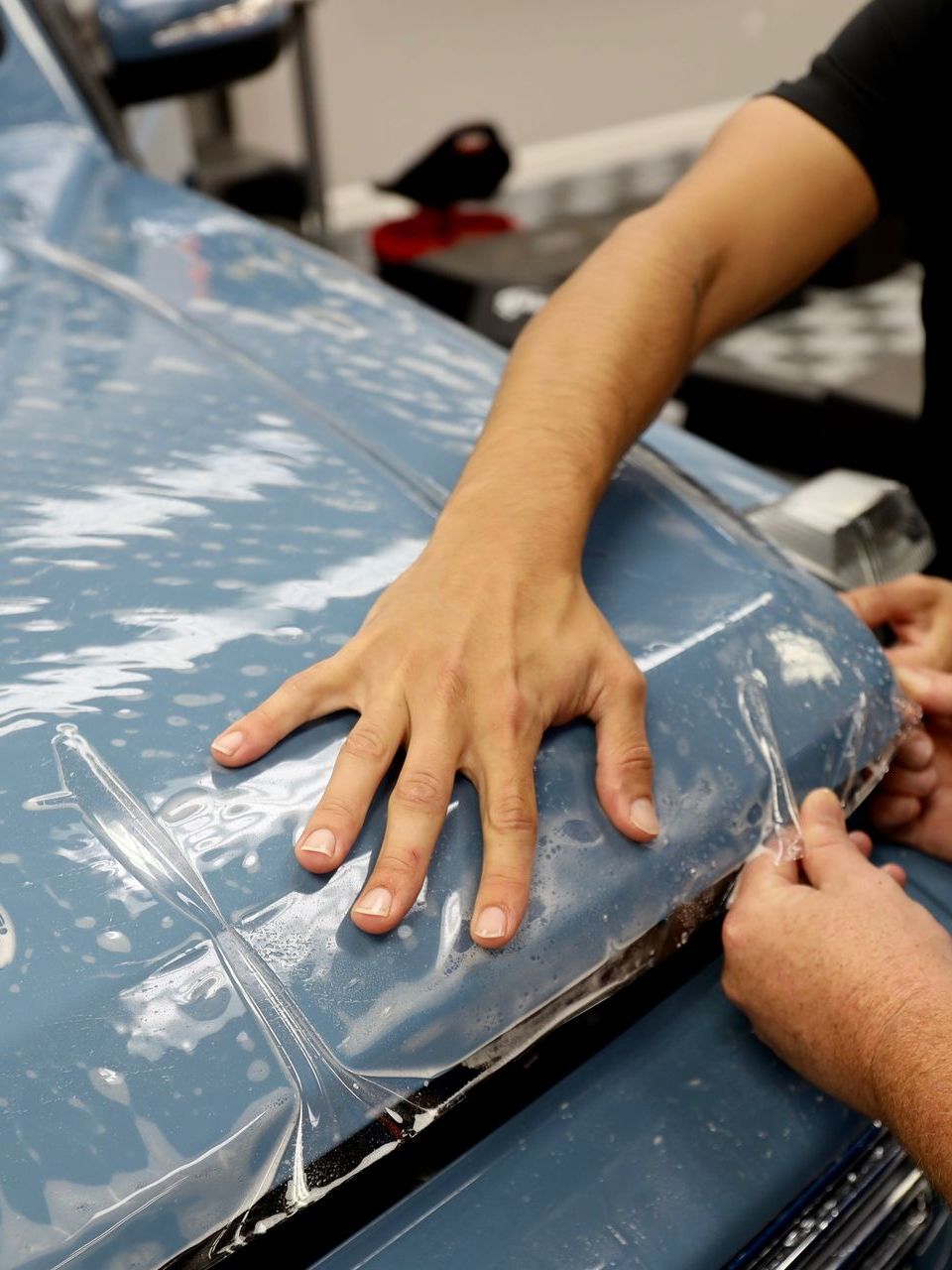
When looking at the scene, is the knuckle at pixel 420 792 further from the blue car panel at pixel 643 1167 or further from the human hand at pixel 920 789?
the human hand at pixel 920 789

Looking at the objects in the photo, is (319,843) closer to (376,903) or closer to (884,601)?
(376,903)

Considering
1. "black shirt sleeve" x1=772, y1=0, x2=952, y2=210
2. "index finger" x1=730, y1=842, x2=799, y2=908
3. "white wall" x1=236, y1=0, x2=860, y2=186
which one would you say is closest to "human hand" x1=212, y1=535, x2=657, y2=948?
"index finger" x1=730, y1=842, x2=799, y2=908

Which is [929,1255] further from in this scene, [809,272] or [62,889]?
[809,272]

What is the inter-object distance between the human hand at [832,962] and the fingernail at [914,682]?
8.0 inches

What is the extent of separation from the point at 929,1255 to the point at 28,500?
791mm

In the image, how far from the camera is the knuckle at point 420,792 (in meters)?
0.67

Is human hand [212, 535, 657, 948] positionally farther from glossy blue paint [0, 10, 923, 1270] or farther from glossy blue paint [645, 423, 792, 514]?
glossy blue paint [645, 423, 792, 514]

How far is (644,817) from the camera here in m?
0.71

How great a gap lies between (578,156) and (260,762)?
5.58m

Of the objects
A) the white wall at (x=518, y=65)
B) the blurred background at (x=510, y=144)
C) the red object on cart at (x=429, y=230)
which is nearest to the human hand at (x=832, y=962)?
the blurred background at (x=510, y=144)

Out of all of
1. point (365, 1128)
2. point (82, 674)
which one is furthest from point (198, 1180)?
point (82, 674)

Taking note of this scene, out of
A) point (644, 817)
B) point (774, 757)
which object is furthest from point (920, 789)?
point (644, 817)

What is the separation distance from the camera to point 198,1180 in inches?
21.6

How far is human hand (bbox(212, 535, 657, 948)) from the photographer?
65cm
